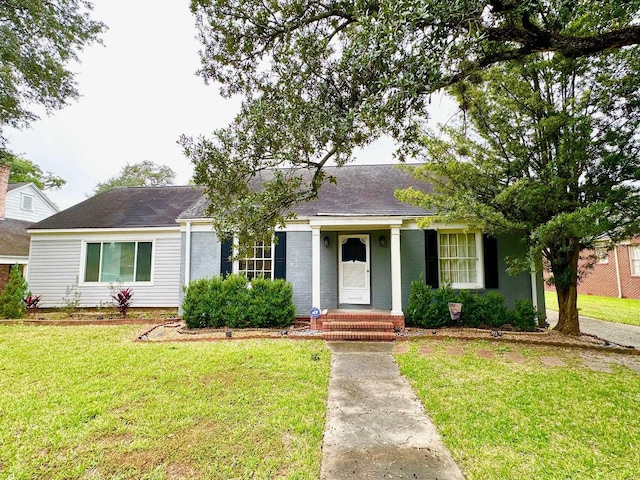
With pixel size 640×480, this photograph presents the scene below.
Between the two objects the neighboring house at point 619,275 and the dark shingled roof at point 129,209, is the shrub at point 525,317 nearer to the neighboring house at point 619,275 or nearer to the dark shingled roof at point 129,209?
the neighboring house at point 619,275

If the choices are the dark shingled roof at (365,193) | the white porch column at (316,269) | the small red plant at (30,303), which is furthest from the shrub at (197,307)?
the small red plant at (30,303)

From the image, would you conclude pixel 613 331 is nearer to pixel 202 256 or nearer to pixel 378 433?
pixel 378 433

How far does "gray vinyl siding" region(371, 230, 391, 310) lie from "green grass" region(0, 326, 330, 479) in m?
3.17

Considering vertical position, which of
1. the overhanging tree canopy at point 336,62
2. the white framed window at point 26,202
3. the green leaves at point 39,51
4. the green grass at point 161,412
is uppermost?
the green leaves at point 39,51

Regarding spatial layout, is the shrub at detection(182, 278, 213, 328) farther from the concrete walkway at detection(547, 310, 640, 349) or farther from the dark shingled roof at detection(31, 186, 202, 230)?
the concrete walkway at detection(547, 310, 640, 349)

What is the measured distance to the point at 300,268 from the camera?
8977 mm

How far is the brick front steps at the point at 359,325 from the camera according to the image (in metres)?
7.09

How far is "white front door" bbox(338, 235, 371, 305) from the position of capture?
29.2ft

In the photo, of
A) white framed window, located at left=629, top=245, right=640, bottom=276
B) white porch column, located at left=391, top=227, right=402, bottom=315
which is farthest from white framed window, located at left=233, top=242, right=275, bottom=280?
white framed window, located at left=629, top=245, right=640, bottom=276

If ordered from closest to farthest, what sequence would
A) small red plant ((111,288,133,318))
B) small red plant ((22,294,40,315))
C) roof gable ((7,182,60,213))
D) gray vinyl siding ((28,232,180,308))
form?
small red plant ((111,288,133,318))
small red plant ((22,294,40,315))
gray vinyl siding ((28,232,180,308))
roof gable ((7,182,60,213))

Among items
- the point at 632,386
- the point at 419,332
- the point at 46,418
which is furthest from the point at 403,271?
the point at 46,418

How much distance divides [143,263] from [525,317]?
37.3 feet

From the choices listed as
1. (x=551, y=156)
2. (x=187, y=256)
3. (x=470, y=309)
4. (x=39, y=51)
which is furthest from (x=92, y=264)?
(x=551, y=156)

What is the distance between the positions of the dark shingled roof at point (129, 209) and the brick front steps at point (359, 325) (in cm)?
634
